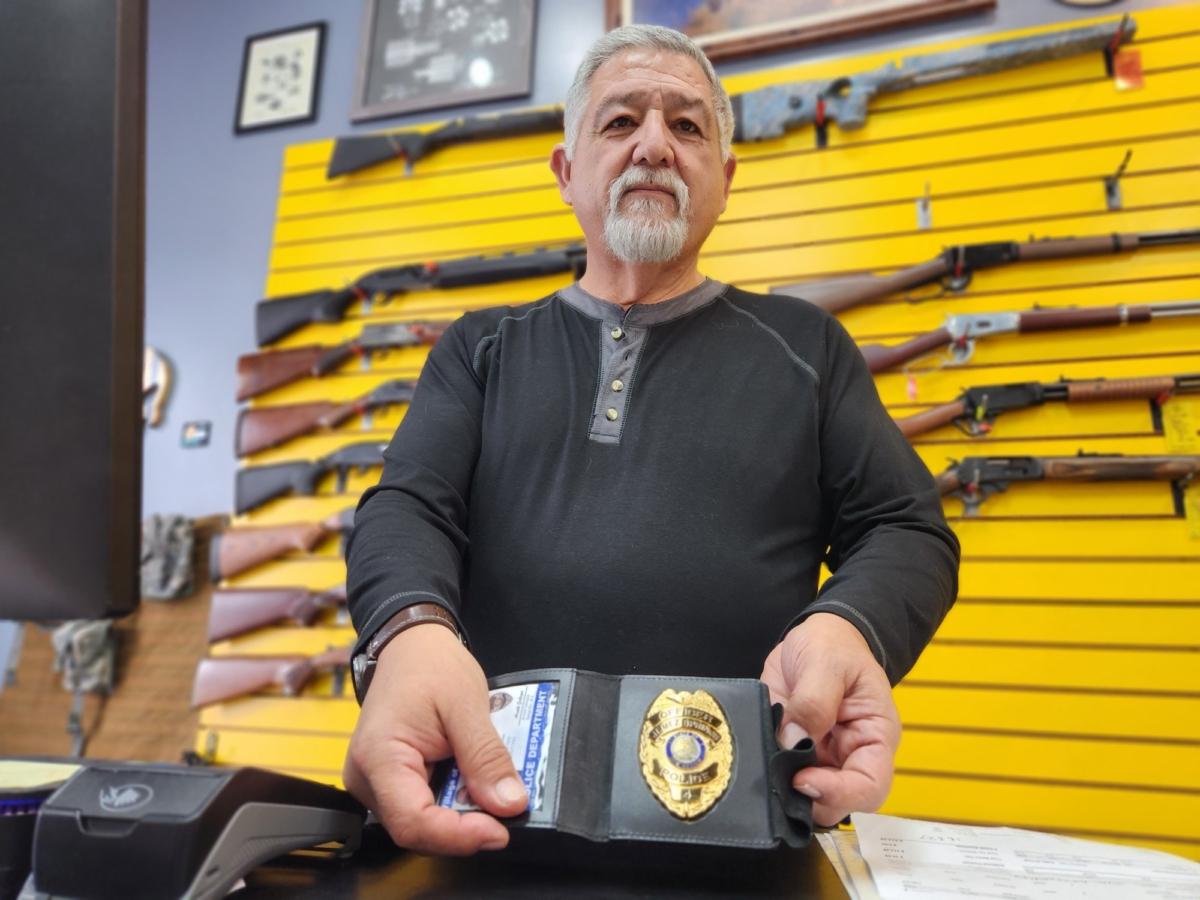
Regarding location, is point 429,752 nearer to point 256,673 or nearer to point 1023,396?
point 1023,396

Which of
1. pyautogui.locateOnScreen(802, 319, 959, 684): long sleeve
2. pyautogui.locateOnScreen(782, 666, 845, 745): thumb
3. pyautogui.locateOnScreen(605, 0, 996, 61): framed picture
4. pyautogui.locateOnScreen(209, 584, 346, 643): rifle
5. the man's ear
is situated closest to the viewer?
pyautogui.locateOnScreen(782, 666, 845, 745): thumb

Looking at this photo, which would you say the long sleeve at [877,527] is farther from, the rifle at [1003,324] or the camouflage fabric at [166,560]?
the camouflage fabric at [166,560]

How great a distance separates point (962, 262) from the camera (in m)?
2.21

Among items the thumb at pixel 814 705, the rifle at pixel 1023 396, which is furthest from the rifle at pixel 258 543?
the thumb at pixel 814 705

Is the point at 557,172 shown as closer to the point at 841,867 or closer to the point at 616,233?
the point at 616,233

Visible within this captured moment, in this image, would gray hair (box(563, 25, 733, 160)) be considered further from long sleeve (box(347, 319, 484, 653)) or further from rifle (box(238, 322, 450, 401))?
rifle (box(238, 322, 450, 401))

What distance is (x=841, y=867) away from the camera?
1.92 ft

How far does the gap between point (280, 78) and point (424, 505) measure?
3.15 meters

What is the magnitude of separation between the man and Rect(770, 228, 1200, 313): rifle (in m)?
1.03

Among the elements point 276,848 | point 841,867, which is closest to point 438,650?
Answer: point 276,848

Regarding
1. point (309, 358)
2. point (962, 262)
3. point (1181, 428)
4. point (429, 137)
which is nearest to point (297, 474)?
point (309, 358)

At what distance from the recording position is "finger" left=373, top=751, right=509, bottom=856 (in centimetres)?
49

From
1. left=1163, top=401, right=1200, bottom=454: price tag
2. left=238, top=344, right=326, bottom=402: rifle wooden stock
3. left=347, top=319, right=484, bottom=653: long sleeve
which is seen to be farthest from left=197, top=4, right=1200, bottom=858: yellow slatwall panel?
left=347, top=319, right=484, bottom=653: long sleeve

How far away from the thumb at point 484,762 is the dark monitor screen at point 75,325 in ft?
0.74
